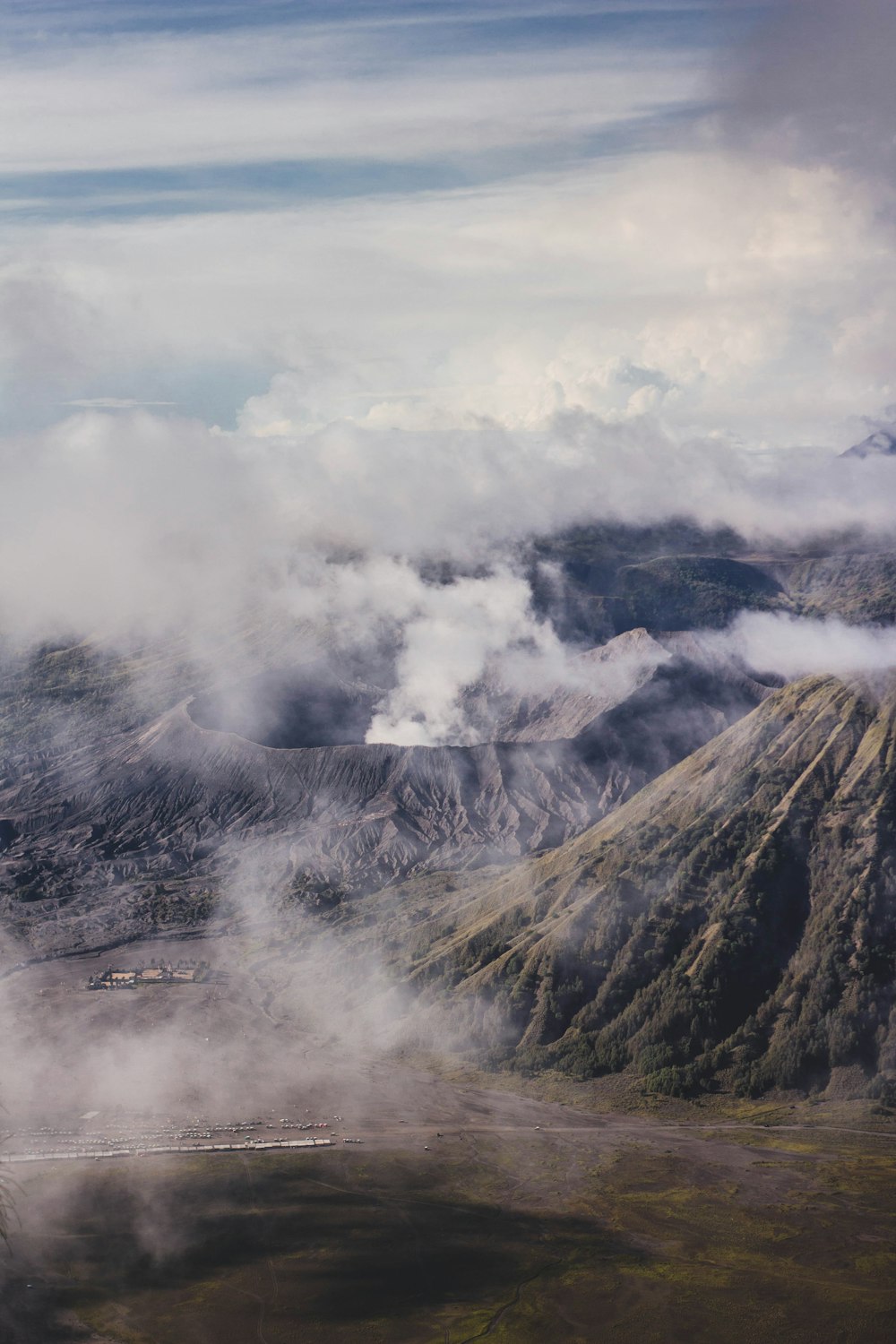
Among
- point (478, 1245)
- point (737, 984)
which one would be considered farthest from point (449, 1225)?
point (737, 984)

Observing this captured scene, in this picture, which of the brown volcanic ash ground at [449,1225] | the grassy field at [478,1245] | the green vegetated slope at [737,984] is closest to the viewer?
the grassy field at [478,1245]

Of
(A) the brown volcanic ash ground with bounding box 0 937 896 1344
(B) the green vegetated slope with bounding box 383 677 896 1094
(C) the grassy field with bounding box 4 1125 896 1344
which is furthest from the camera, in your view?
(B) the green vegetated slope with bounding box 383 677 896 1094

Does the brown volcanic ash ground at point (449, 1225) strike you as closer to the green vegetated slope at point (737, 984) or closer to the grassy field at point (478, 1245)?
the grassy field at point (478, 1245)

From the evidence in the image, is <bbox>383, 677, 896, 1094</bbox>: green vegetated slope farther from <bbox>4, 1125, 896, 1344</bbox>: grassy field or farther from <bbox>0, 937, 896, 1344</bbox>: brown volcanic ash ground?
<bbox>4, 1125, 896, 1344</bbox>: grassy field

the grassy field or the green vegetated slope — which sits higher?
the green vegetated slope

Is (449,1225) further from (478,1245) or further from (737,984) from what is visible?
(737,984)

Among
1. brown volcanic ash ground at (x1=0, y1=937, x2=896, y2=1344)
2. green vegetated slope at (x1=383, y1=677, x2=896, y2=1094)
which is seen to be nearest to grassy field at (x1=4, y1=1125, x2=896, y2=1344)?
brown volcanic ash ground at (x1=0, y1=937, x2=896, y2=1344)

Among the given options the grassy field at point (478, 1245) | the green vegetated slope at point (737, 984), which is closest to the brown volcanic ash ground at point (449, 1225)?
the grassy field at point (478, 1245)

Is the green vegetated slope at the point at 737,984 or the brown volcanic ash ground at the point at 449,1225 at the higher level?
the green vegetated slope at the point at 737,984

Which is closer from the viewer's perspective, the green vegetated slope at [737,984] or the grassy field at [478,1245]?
the grassy field at [478,1245]

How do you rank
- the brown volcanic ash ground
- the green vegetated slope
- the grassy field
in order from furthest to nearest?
1. the green vegetated slope
2. the brown volcanic ash ground
3. the grassy field

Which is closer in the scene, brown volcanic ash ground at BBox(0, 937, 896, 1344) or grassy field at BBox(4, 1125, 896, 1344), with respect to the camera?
grassy field at BBox(4, 1125, 896, 1344)
